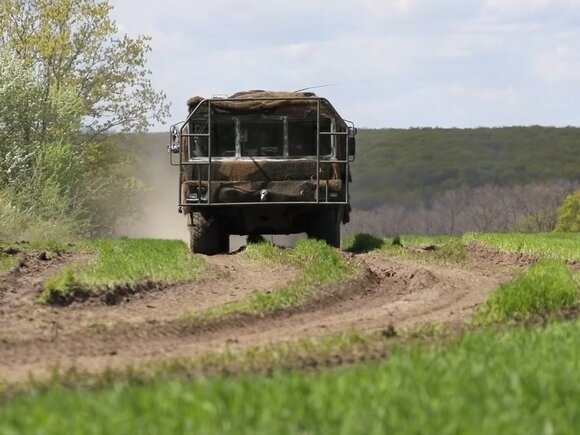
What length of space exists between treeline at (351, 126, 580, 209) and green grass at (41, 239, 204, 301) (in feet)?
160

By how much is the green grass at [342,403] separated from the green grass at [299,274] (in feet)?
17.1

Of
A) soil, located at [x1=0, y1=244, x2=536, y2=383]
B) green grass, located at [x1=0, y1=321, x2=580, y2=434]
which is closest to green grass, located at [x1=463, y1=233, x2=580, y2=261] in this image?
soil, located at [x1=0, y1=244, x2=536, y2=383]

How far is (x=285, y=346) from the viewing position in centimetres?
1017

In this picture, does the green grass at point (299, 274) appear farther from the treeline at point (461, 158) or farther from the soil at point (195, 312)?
the treeline at point (461, 158)

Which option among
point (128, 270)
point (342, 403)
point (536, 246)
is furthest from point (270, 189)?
point (342, 403)

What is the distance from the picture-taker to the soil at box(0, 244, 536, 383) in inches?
407

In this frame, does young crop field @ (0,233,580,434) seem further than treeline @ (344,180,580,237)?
No

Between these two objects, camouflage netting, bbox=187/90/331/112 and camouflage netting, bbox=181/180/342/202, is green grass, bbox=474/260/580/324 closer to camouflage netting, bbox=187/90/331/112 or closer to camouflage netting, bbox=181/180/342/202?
camouflage netting, bbox=181/180/342/202

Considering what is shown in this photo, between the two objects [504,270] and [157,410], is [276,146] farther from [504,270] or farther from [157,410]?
[157,410]

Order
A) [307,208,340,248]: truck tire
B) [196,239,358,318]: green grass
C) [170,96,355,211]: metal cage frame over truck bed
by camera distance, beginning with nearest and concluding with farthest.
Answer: [196,239,358,318]: green grass → [170,96,355,211]: metal cage frame over truck bed → [307,208,340,248]: truck tire

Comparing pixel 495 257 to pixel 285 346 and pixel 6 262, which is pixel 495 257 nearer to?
pixel 6 262

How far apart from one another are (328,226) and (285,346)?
15683 millimetres

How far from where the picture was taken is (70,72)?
51938 mm

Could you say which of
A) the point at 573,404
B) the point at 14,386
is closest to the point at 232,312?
the point at 14,386
